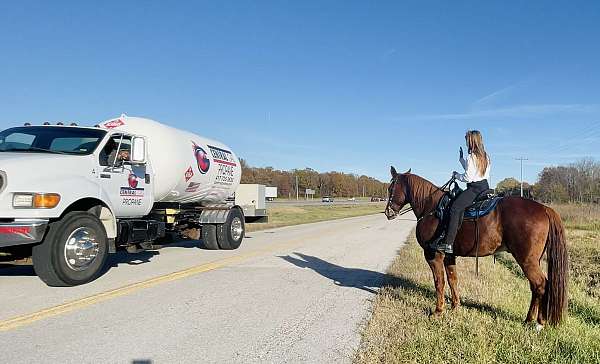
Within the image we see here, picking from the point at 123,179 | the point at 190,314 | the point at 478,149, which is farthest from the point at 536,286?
the point at 123,179

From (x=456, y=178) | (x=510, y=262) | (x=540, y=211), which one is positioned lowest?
(x=510, y=262)

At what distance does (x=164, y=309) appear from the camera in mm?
5949

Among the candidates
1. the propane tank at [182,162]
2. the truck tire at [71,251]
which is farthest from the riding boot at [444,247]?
the propane tank at [182,162]

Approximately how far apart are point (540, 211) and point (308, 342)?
10.5 feet

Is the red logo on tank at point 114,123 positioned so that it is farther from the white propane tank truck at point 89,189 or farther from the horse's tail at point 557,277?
the horse's tail at point 557,277

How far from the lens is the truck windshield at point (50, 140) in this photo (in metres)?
7.80

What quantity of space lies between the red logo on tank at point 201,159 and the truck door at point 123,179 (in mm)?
2410

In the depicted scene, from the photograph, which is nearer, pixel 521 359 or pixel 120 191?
pixel 521 359

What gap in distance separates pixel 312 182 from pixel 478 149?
480 feet

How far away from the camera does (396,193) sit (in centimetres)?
709

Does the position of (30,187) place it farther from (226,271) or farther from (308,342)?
(308,342)

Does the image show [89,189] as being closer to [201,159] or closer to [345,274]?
[201,159]

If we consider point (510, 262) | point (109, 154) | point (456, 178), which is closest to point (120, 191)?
point (109, 154)

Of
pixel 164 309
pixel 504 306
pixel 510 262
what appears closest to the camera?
pixel 164 309
